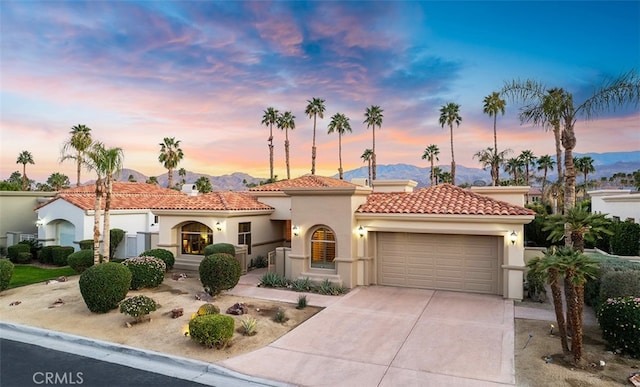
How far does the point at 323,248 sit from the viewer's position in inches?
655

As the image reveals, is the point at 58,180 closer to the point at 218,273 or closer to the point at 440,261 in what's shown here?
the point at 218,273

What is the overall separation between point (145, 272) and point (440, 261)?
11.8 metres

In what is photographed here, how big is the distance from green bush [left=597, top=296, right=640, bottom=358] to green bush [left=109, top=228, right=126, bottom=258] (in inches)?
921

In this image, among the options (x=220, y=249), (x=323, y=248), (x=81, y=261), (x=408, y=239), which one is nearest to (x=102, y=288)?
(x=220, y=249)

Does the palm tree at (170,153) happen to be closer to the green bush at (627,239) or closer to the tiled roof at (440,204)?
the tiled roof at (440,204)

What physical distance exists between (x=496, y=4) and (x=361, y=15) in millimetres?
5811

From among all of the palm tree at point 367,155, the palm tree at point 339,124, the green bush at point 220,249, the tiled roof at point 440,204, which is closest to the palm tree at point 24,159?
the palm tree at point 339,124

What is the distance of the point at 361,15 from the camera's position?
1802 cm

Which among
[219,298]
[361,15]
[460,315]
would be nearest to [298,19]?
[361,15]

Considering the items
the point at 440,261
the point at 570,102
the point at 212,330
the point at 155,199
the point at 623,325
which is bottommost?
the point at 212,330

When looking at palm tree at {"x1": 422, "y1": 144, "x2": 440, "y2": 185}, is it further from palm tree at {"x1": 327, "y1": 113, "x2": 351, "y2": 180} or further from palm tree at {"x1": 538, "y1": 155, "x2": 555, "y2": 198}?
palm tree at {"x1": 327, "y1": 113, "x2": 351, "y2": 180}

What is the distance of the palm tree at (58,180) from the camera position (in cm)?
6500

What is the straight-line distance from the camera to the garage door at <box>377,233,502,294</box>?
1500cm

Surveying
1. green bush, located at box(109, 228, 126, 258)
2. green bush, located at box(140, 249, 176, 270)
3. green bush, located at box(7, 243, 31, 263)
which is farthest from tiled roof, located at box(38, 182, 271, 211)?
green bush, located at box(7, 243, 31, 263)
